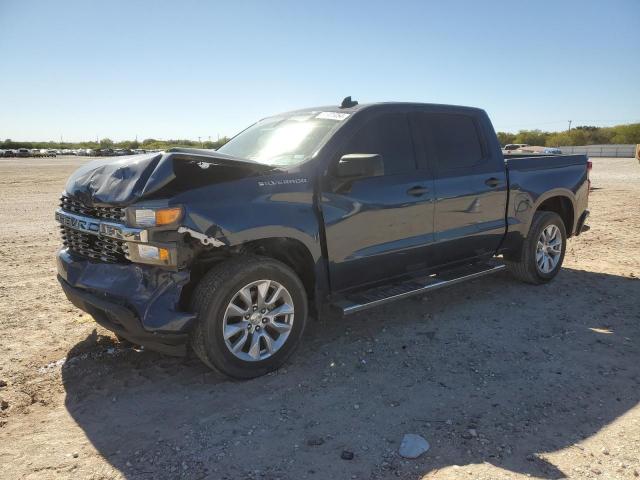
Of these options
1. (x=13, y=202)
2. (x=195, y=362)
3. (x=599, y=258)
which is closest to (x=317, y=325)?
(x=195, y=362)

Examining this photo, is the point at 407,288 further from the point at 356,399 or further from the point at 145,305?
the point at 145,305

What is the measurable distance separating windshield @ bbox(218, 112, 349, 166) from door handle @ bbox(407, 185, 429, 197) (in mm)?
867

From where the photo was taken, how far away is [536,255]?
19.4 ft

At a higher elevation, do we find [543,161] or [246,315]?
[543,161]

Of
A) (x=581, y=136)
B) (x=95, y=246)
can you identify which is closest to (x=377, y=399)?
(x=95, y=246)

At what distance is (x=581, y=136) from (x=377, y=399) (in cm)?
8546

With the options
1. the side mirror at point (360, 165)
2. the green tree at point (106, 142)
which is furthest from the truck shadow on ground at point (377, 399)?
the green tree at point (106, 142)

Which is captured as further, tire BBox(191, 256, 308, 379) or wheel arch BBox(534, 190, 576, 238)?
wheel arch BBox(534, 190, 576, 238)

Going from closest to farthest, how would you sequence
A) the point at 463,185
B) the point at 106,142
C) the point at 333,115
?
the point at 333,115 → the point at 463,185 → the point at 106,142

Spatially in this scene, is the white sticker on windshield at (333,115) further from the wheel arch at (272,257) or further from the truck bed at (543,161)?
the truck bed at (543,161)

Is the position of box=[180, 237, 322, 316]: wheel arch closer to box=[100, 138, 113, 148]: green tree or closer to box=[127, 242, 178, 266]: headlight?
box=[127, 242, 178, 266]: headlight

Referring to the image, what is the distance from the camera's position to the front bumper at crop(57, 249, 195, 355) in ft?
10.8

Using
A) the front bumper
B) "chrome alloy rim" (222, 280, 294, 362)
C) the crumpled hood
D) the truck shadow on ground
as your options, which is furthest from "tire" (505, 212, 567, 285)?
the front bumper

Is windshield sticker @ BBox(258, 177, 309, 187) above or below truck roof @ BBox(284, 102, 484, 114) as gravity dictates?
below
